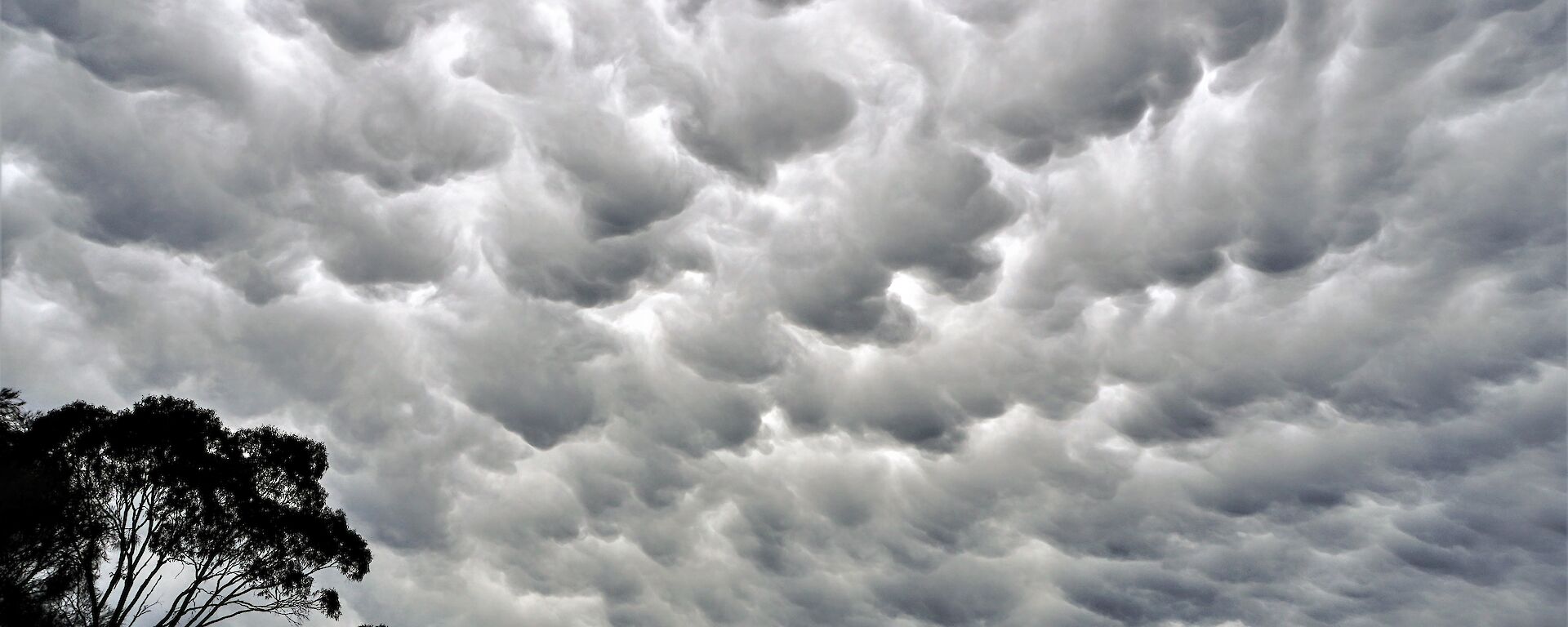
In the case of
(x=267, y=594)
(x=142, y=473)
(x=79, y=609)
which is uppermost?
(x=142, y=473)

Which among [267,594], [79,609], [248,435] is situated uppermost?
[248,435]

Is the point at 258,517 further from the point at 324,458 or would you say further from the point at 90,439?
the point at 90,439

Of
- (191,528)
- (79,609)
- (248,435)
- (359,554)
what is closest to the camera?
(79,609)

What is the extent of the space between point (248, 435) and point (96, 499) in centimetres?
662

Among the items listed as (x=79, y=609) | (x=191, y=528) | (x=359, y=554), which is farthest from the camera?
(x=359, y=554)

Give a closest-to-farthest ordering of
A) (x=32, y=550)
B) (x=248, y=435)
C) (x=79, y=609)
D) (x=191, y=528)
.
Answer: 1. (x=32, y=550)
2. (x=79, y=609)
3. (x=191, y=528)
4. (x=248, y=435)

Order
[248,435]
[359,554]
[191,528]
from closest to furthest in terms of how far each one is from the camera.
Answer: [191,528] → [248,435] → [359,554]

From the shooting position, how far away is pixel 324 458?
4794 cm

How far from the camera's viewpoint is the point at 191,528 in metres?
42.8

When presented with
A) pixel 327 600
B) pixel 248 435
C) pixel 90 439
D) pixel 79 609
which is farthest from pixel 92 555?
pixel 327 600

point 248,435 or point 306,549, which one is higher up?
point 248,435

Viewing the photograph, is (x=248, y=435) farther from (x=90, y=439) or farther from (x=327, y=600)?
(x=327, y=600)

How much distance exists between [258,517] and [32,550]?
30.2ft

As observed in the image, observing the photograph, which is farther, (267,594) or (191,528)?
(267,594)
